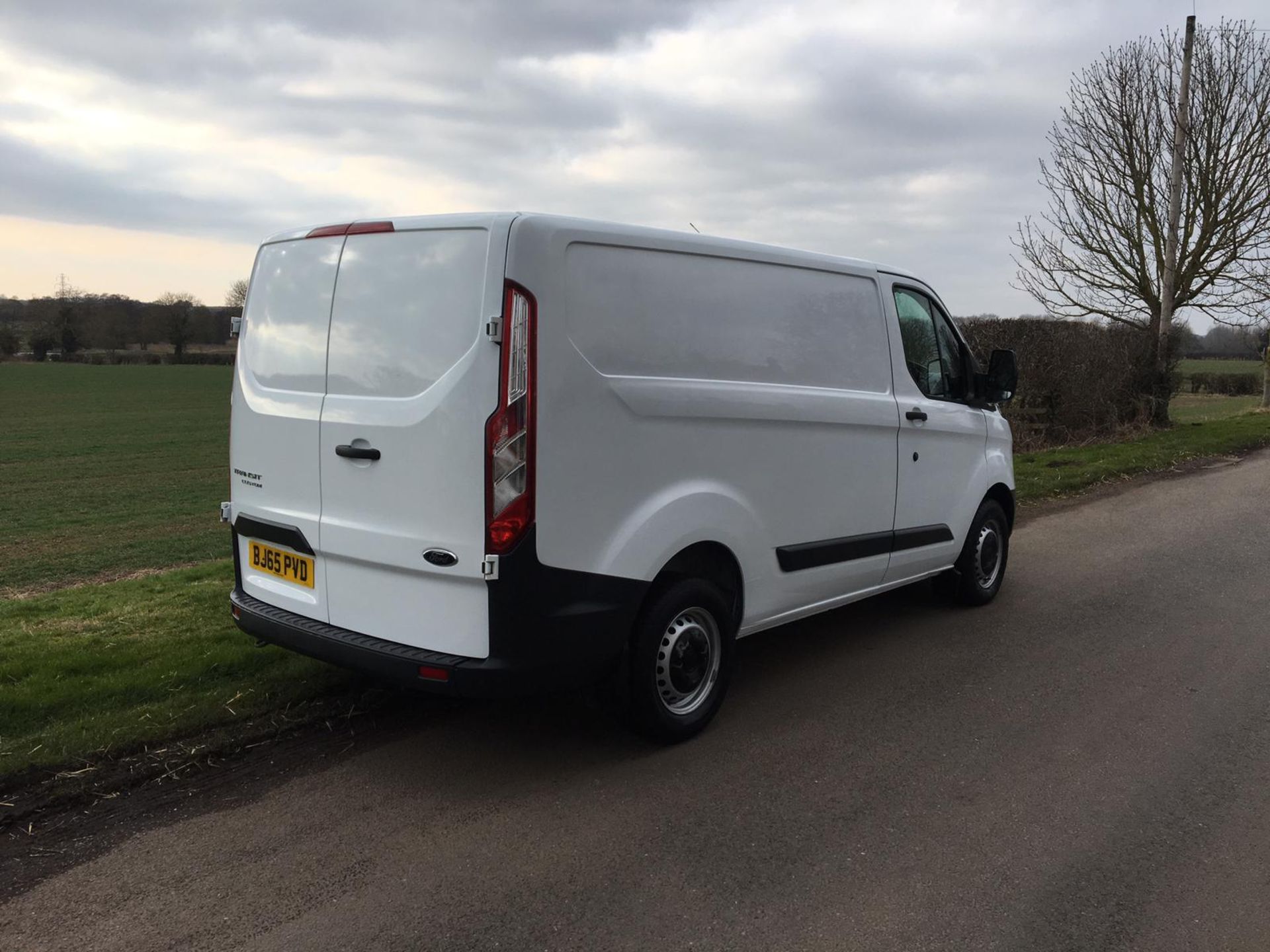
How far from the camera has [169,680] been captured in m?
4.45

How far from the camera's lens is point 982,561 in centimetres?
631

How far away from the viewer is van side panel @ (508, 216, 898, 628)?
3473mm

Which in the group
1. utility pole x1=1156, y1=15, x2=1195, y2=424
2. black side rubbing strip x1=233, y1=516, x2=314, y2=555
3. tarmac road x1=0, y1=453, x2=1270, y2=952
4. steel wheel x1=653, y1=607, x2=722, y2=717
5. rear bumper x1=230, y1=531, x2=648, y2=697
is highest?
utility pole x1=1156, y1=15, x2=1195, y2=424

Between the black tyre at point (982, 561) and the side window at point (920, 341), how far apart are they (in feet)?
3.51

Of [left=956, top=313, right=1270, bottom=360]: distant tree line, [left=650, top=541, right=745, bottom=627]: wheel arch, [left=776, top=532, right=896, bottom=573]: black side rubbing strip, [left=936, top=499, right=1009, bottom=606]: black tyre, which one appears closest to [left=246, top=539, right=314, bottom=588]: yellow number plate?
[left=650, top=541, right=745, bottom=627]: wheel arch

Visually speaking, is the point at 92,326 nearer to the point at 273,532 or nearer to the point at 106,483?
the point at 106,483

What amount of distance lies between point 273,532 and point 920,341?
3680mm

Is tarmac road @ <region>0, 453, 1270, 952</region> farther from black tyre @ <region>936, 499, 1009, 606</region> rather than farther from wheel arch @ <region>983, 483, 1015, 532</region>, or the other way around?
wheel arch @ <region>983, 483, 1015, 532</region>

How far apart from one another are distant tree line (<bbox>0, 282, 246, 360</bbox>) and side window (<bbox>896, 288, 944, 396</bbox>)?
78.0 m

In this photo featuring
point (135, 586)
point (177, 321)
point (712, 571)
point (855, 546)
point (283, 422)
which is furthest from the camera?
point (177, 321)

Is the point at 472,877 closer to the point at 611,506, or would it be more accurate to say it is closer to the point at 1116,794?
the point at 611,506

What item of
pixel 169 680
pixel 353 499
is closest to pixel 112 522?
pixel 169 680

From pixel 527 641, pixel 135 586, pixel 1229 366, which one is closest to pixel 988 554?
pixel 527 641

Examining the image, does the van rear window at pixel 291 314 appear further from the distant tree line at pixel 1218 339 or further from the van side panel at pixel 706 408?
the distant tree line at pixel 1218 339
